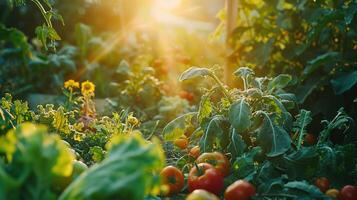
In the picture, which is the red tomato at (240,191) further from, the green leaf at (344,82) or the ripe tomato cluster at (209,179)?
the green leaf at (344,82)

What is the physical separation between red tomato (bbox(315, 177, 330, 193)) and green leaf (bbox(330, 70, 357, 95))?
1185 mm

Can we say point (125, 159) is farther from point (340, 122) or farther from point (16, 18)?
point (16, 18)

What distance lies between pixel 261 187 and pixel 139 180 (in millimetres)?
1283

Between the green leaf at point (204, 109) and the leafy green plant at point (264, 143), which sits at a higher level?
the green leaf at point (204, 109)

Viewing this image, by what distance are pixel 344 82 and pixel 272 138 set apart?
1.20 meters

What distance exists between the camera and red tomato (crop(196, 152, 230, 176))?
127 inches

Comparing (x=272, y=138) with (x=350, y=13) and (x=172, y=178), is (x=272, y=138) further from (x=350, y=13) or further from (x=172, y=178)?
(x=350, y=13)

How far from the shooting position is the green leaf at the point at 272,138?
3215mm

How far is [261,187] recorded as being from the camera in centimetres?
297

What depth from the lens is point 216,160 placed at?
10.7ft

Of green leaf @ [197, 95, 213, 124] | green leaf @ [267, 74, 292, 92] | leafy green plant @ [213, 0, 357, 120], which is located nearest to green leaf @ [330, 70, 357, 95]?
leafy green plant @ [213, 0, 357, 120]

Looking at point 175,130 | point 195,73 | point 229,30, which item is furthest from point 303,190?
point 229,30

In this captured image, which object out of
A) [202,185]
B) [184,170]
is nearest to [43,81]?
[184,170]

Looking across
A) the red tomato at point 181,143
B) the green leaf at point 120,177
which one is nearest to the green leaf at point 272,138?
the red tomato at point 181,143
